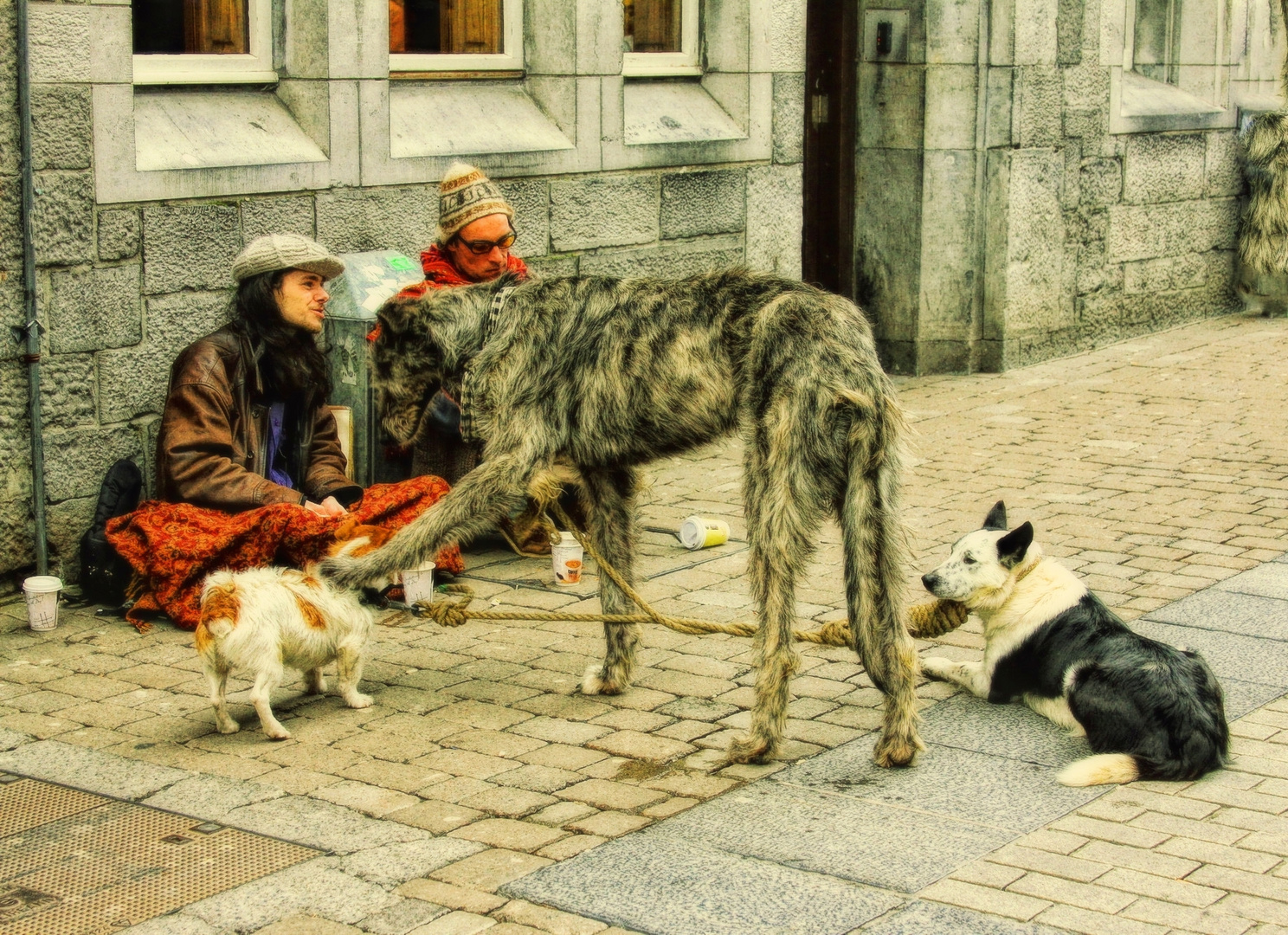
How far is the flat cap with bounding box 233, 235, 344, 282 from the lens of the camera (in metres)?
6.62

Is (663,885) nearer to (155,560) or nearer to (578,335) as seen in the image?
(578,335)

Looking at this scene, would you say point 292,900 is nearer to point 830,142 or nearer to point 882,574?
point 882,574

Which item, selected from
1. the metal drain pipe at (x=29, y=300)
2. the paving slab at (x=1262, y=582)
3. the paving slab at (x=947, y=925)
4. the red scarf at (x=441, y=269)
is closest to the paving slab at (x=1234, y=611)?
the paving slab at (x=1262, y=582)

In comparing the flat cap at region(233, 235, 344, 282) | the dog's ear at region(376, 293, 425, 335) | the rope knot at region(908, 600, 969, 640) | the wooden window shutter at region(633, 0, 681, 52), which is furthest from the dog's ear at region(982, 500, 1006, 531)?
the wooden window shutter at region(633, 0, 681, 52)

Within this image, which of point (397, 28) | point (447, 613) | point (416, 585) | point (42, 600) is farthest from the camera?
point (397, 28)

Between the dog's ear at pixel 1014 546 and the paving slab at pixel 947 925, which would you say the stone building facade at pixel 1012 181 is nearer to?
the dog's ear at pixel 1014 546

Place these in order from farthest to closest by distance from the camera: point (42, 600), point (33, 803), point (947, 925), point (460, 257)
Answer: point (460, 257) → point (42, 600) → point (33, 803) → point (947, 925)

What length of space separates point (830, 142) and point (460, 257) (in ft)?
17.8

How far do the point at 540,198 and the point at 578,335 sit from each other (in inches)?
154

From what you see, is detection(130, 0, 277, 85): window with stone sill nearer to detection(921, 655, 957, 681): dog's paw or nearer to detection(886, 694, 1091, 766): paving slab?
detection(921, 655, 957, 681): dog's paw

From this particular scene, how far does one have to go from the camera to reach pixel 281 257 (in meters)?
6.62

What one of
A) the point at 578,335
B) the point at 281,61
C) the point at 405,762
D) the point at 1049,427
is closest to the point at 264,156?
the point at 281,61

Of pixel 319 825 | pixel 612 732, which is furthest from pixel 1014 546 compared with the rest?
pixel 319 825

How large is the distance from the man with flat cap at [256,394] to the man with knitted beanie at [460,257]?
54 centimetres
